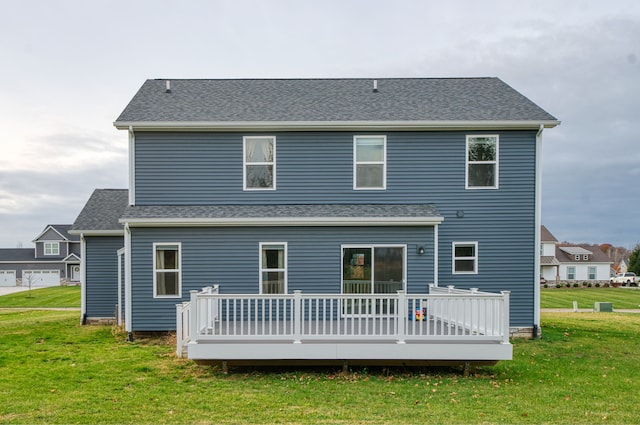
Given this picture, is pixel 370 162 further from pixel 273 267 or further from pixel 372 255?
pixel 273 267

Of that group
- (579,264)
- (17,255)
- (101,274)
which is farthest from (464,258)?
(17,255)

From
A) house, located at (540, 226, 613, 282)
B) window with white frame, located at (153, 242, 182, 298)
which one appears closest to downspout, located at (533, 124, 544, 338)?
window with white frame, located at (153, 242, 182, 298)

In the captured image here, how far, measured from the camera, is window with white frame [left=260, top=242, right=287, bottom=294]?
1151 centimetres

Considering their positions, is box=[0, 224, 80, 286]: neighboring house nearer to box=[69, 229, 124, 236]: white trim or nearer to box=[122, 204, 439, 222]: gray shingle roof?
box=[69, 229, 124, 236]: white trim

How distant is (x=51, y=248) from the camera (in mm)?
47469

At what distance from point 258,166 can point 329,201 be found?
2248mm

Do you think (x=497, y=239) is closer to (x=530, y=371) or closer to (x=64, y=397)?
(x=530, y=371)

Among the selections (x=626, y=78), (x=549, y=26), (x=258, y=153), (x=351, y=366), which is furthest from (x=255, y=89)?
(x=626, y=78)

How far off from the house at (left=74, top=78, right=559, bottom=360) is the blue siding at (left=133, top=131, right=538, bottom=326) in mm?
29

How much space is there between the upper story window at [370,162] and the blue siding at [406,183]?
0.17 metres

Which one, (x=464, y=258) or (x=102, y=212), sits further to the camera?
(x=102, y=212)

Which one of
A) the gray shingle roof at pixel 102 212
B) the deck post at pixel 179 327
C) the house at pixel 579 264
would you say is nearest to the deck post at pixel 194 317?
the deck post at pixel 179 327

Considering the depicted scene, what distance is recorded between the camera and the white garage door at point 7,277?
47312 mm

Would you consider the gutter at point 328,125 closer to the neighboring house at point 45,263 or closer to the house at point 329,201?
the house at point 329,201
